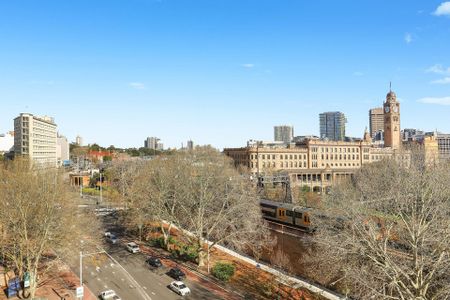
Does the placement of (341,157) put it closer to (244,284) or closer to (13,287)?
(244,284)

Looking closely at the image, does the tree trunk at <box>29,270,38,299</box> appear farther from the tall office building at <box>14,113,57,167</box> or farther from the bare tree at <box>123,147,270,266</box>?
the tall office building at <box>14,113,57,167</box>

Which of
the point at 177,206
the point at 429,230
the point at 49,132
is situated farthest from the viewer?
the point at 49,132

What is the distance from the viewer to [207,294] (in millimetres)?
34125

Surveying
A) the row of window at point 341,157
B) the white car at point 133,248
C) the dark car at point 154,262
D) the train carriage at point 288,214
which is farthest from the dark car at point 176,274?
the row of window at point 341,157

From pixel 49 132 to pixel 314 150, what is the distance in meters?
105

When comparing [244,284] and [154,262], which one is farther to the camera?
[154,262]

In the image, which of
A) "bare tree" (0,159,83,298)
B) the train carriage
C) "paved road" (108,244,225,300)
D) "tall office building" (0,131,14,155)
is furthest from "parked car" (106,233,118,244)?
"tall office building" (0,131,14,155)

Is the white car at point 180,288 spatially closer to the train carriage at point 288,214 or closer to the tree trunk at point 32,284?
the tree trunk at point 32,284

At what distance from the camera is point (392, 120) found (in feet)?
515

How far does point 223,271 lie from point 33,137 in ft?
369

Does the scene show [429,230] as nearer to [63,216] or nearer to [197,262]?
[197,262]

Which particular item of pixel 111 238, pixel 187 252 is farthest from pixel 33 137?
pixel 187 252

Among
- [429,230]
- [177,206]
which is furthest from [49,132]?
[429,230]

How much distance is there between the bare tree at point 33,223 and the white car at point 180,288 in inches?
422
